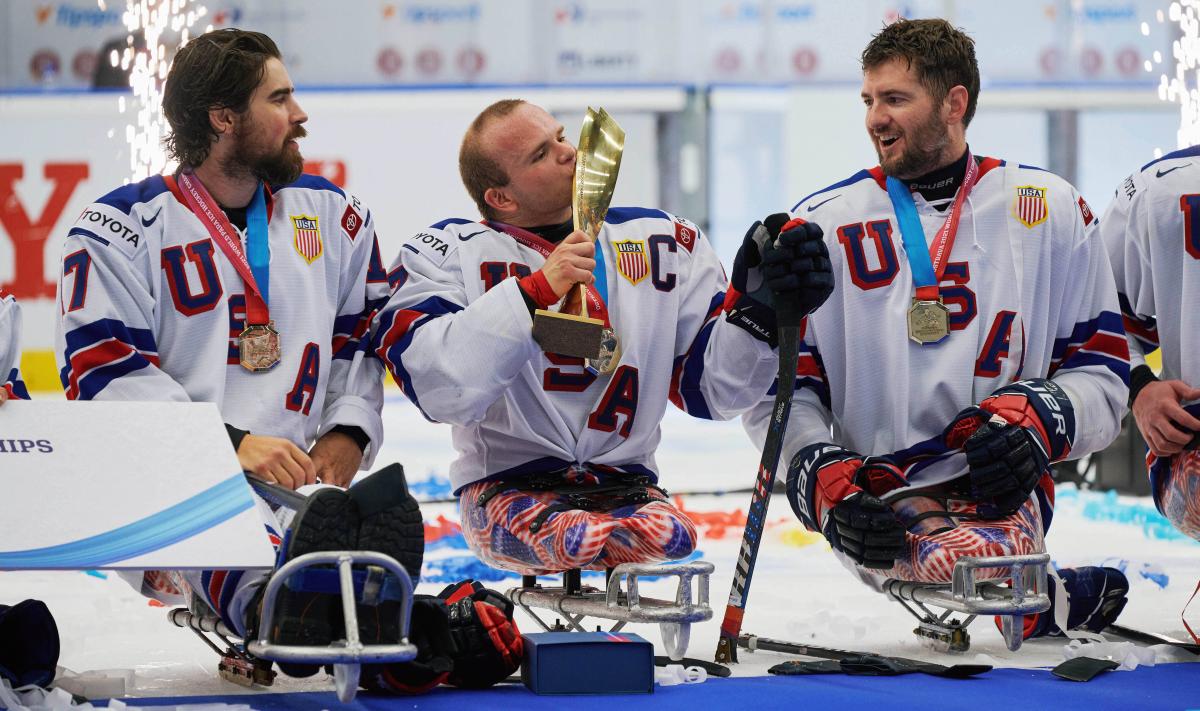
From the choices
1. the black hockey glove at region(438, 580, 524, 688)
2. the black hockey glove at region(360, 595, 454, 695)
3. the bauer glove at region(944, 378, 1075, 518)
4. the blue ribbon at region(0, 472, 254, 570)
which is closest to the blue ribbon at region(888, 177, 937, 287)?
the bauer glove at region(944, 378, 1075, 518)

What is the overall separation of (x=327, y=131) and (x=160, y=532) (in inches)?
280

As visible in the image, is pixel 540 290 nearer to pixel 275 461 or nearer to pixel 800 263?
pixel 800 263

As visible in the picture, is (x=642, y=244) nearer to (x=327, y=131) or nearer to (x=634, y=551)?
(x=634, y=551)

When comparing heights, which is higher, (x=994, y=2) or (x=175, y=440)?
(x=994, y=2)

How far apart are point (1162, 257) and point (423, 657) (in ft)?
6.53

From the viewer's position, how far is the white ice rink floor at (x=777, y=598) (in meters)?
3.06

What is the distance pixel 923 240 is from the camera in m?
3.22

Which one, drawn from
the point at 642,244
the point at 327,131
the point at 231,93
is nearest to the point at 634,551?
the point at 642,244

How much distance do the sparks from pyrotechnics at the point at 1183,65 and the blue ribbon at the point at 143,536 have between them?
8424 millimetres

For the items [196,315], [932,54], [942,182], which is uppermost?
[932,54]

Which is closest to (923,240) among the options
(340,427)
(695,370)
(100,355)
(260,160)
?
(695,370)

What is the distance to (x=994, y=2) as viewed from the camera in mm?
10633

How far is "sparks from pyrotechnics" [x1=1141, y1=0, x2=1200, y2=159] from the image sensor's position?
31.8 feet

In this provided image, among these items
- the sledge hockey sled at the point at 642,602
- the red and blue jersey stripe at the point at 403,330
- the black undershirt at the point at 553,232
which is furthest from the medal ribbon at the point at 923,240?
the red and blue jersey stripe at the point at 403,330
